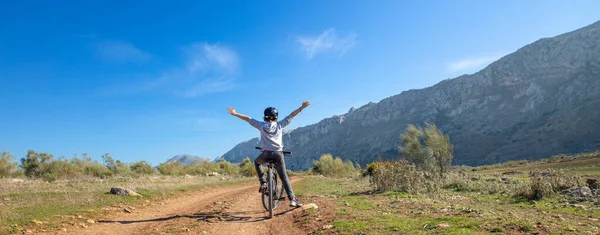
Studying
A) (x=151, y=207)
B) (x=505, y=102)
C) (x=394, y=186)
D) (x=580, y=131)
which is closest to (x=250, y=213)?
(x=151, y=207)

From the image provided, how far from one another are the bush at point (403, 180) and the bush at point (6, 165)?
37.3m

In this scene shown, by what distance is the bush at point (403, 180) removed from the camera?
55.8 feet

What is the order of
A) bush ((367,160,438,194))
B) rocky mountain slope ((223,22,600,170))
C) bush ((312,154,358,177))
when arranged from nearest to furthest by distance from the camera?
bush ((367,160,438,194)), bush ((312,154,358,177)), rocky mountain slope ((223,22,600,170))

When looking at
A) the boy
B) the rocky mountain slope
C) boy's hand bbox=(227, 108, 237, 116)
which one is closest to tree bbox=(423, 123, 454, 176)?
the boy

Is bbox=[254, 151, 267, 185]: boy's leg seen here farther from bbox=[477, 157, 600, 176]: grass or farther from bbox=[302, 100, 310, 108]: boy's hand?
bbox=[477, 157, 600, 176]: grass

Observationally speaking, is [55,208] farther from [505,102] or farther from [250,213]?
[505,102]

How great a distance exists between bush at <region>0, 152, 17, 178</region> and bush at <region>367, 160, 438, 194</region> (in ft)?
122

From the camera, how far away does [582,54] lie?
15938 centimetres

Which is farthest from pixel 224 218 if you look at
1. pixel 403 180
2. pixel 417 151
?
pixel 417 151

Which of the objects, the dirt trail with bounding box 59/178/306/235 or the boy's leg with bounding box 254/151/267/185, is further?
the boy's leg with bounding box 254/151/267/185

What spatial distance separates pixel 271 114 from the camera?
950 centimetres

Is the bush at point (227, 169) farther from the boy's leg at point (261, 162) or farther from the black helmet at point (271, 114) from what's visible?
the black helmet at point (271, 114)

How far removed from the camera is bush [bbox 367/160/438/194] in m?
17.0

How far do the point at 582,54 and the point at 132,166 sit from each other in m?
199
